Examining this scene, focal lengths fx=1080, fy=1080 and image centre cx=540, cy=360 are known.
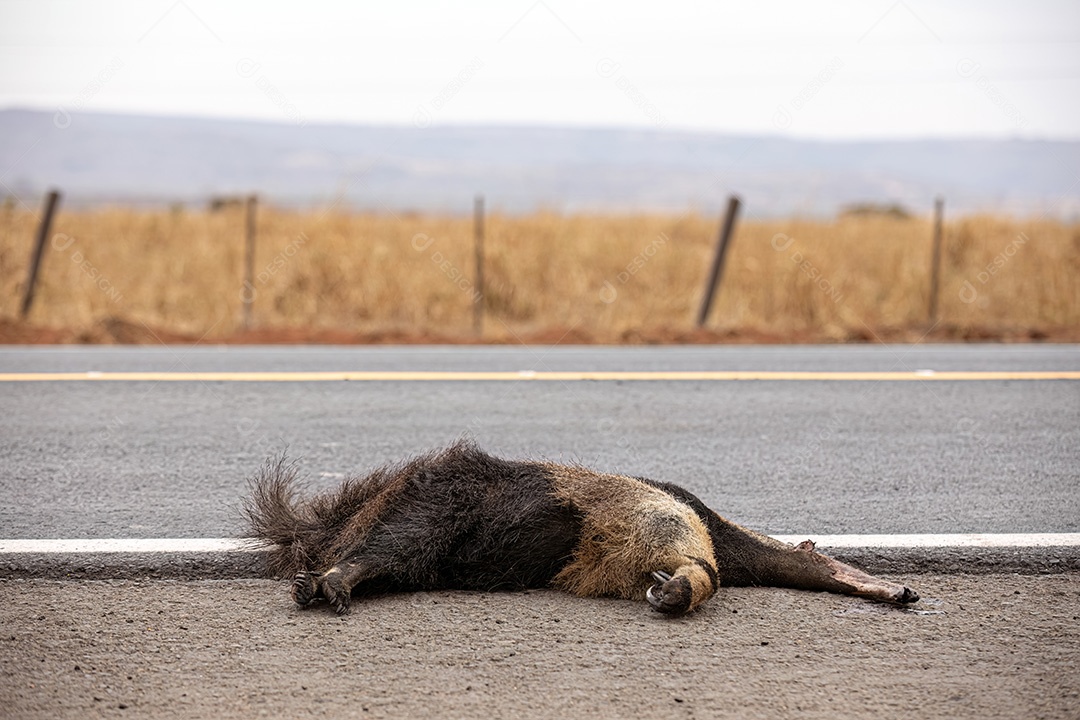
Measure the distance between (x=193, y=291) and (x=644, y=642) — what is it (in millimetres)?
14284

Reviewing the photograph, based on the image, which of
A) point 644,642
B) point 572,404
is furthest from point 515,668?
point 572,404

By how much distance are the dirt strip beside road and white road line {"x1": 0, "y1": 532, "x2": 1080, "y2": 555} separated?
30 centimetres

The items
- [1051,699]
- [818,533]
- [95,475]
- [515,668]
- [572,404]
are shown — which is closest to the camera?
[1051,699]

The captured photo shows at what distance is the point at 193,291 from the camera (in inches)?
637

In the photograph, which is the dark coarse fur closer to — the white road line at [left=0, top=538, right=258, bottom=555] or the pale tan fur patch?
the pale tan fur patch

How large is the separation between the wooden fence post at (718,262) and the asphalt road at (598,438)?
3508 mm

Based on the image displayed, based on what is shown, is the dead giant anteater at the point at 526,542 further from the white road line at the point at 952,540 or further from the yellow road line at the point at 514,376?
the yellow road line at the point at 514,376

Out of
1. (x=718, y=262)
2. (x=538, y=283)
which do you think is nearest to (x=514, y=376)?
(x=718, y=262)

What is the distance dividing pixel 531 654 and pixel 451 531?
67 cm

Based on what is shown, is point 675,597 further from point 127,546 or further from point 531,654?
point 127,546

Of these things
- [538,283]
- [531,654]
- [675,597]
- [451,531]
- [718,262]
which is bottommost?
[531,654]

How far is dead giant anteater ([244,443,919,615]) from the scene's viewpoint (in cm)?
346

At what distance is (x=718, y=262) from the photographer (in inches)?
503

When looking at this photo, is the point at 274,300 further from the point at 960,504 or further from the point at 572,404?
the point at 960,504
